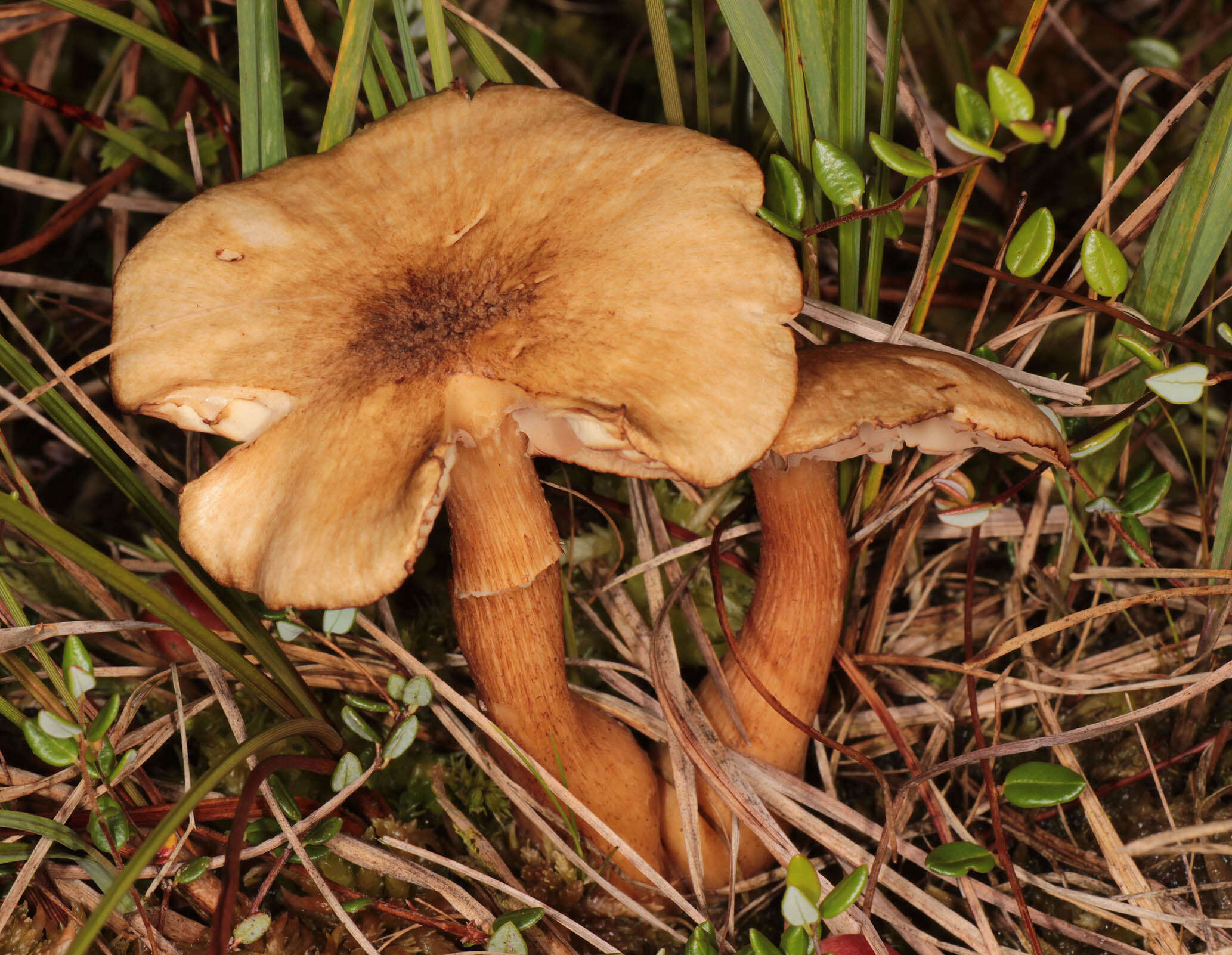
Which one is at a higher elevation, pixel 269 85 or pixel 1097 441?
pixel 269 85

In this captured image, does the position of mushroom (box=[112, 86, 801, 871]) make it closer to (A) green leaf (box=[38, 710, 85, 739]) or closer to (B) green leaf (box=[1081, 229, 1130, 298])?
(A) green leaf (box=[38, 710, 85, 739])

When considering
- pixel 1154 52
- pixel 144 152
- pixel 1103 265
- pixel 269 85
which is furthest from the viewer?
pixel 1154 52

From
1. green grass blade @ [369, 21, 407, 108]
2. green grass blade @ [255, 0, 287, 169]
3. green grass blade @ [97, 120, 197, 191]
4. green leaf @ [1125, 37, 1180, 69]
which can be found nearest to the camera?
green grass blade @ [255, 0, 287, 169]

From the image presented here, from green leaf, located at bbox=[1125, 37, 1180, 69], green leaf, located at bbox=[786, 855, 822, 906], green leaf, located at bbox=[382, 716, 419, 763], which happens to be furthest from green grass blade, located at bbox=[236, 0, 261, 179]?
green leaf, located at bbox=[1125, 37, 1180, 69]

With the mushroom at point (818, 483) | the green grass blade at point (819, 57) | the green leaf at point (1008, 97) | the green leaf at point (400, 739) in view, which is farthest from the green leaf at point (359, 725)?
the green leaf at point (1008, 97)

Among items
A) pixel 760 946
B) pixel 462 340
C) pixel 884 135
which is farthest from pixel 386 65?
pixel 760 946

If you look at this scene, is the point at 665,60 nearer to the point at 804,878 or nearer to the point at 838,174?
the point at 838,174

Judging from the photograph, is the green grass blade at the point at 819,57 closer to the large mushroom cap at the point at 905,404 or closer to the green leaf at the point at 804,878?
the large mushroom cap at the point at 905,404
